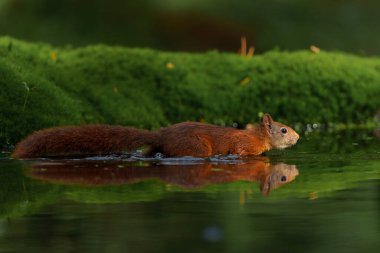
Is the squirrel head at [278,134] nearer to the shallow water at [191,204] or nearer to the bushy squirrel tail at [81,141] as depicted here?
the shallow water at [191,204]

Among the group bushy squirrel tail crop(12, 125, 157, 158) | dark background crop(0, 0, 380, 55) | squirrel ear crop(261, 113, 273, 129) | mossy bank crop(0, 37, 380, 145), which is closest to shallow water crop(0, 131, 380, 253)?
bushy squirrel tail crop(12, 125, 157, 158)

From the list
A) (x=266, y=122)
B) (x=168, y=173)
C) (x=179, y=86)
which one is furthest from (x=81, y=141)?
(x=179, y=86)

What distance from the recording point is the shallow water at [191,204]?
5.73 meters

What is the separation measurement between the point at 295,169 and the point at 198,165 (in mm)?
768

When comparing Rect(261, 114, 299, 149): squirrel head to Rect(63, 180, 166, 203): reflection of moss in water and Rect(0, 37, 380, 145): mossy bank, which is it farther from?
Rect(63, 180, 166, 203): reflection of moss in water

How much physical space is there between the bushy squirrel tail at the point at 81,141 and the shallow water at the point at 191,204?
128 mm

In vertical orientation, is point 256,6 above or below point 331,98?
above

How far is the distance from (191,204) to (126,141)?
3090mm

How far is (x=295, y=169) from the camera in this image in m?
9.50

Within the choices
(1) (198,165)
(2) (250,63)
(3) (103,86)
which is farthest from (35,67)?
(1) (198,165)

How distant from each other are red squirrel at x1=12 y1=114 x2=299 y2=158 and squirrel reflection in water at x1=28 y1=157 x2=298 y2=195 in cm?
25

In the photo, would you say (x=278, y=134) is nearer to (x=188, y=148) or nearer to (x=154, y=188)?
(x=188, y=148)

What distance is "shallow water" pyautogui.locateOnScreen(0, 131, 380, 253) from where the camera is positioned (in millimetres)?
5727

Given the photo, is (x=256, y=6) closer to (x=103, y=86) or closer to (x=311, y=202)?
(x=103, y=86)
